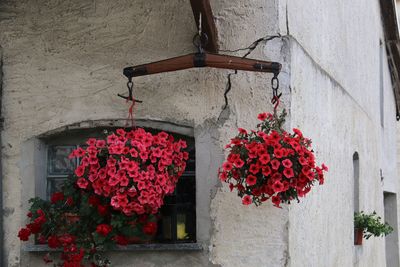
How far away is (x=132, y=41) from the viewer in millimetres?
4672

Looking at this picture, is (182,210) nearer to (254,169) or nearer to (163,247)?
(163,247)

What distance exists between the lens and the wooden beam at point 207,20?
4164 mm

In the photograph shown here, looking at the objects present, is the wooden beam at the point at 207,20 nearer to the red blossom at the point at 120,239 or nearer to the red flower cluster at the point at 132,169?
the red flower cluster at the point at 132,169

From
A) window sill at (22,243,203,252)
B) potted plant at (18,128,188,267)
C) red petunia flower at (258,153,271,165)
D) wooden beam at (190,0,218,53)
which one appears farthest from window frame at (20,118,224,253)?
red petunia flower at (258,153,271,165)

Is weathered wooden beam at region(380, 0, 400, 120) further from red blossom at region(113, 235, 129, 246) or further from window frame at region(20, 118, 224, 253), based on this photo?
red blossom at region(113, 235, 129, 246)

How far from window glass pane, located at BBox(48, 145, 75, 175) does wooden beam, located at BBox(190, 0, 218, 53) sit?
1.33 meters

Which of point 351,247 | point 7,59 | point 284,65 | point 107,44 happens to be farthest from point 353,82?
point 7,59

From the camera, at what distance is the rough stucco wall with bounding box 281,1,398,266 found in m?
4.73

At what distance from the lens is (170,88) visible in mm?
4586

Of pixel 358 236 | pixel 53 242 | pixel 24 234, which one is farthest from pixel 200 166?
pixel 358 236

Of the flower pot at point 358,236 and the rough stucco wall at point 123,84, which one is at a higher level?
the rough stucco wall at point 123,84

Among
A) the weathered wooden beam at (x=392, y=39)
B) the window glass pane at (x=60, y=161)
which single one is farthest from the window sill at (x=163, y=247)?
the weathered wooden beam at (x=392, y=39)

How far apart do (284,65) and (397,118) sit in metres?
9.97

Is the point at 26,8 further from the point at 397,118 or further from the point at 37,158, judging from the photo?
the point at 397,118
